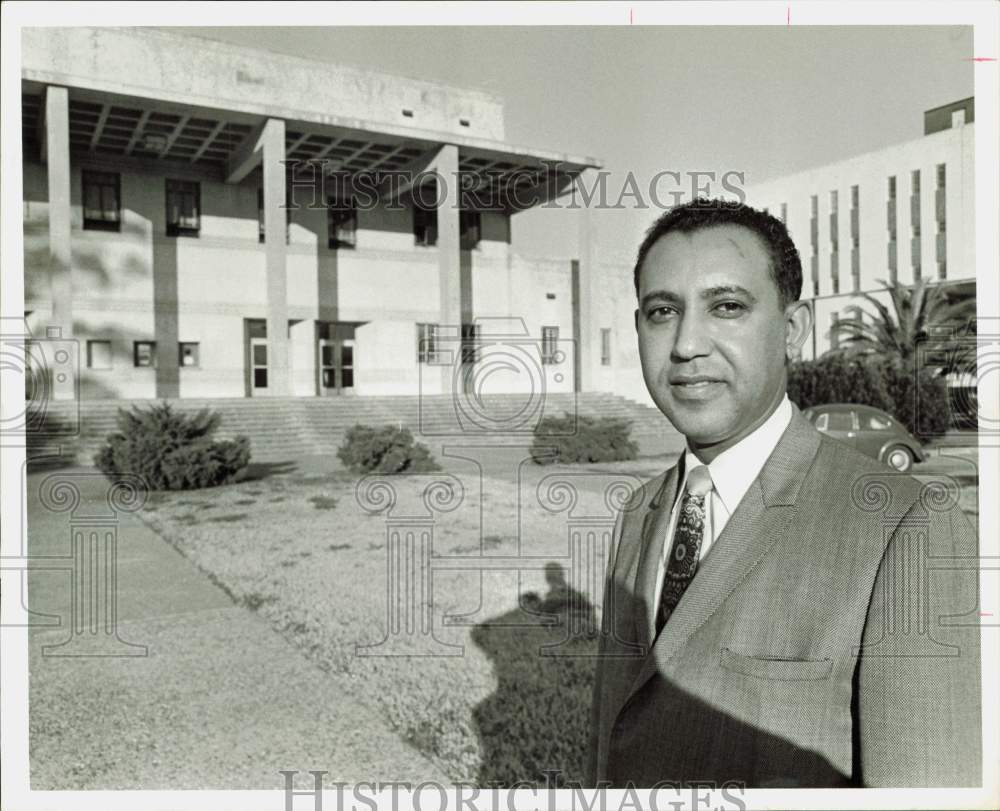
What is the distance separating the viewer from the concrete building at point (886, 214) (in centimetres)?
447

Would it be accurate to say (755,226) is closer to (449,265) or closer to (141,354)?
(449,265)

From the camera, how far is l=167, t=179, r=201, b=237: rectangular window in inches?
705

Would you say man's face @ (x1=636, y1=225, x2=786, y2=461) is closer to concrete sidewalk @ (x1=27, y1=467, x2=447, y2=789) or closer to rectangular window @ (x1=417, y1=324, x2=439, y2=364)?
concrete sidewalk @ (x1=27, y1=467, x2=447, y2=789)

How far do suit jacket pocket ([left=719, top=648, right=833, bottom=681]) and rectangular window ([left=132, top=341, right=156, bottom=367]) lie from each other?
17.5 metres

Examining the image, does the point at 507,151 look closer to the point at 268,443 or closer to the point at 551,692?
the point at 551,692

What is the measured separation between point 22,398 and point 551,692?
10.3ft

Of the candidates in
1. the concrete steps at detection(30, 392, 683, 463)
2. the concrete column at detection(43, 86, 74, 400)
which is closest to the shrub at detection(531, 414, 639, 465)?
the concrete steps at detection(30, 392, 683, 463)

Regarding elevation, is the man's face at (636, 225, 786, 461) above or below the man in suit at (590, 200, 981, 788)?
above

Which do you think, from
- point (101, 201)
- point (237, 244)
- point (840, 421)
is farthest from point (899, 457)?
point (101, 201)

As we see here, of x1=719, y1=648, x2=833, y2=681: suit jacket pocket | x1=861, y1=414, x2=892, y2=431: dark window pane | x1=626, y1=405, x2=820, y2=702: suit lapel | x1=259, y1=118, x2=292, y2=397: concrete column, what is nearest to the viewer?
x1=719, y1=648, x2=833, y2=681: suit jacket pocket

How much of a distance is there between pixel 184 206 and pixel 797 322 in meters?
18.5

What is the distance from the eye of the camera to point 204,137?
56.1 feet

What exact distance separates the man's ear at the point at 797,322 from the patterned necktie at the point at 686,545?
448mm

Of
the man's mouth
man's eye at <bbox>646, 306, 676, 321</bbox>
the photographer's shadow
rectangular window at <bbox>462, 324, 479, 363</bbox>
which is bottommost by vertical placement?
the photographer's shadow
